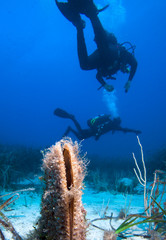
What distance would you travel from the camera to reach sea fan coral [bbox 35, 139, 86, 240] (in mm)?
917

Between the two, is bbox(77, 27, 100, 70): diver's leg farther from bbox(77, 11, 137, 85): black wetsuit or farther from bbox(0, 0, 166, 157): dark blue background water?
bbox(0, 0, 166, 157): dark blue background water

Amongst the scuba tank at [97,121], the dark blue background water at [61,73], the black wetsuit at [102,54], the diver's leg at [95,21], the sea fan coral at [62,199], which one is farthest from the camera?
the dark blue background water at [61,73]

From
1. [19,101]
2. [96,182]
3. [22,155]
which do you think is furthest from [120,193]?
[19,101]

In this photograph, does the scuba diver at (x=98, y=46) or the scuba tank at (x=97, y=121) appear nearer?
the scuba diver at (x=98, y=46)

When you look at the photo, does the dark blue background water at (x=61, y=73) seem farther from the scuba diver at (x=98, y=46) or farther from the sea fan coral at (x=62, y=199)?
the sea fan coral at (x=62, y=199)

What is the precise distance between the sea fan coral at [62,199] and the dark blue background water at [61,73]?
2509 inches

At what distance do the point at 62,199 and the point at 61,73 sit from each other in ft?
404

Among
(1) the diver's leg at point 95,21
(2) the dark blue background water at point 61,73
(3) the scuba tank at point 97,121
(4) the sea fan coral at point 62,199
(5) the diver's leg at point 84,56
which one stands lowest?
(4) the sea fan coral at point 62,199

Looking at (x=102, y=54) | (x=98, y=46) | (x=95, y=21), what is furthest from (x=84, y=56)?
(x=95, y=21)

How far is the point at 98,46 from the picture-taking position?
313 inches

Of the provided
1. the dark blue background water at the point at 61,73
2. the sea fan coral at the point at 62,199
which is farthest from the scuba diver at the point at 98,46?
the dark blue background water at the point at 61,73

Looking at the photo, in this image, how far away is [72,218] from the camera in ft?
3.03

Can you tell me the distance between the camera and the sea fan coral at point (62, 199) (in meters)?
0.92

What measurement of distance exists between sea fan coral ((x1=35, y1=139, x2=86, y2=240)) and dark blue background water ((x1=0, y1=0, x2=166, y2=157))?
63.7m
